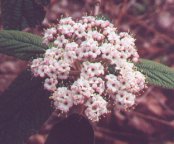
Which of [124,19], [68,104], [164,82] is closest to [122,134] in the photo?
[124,19]

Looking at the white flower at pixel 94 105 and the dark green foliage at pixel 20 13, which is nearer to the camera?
the white flower at pixel 94 105

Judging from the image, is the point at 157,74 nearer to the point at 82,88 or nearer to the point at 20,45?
the point at 82,88

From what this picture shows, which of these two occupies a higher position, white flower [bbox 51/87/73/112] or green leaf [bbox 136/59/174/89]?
green leaf [bbox 136/59/174/89]

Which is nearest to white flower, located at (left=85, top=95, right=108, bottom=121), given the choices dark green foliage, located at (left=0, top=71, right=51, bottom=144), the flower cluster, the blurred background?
the flower cluster

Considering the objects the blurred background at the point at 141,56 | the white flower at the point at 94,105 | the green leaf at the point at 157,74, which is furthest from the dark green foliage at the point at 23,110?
the blurred background at the point at 141,56

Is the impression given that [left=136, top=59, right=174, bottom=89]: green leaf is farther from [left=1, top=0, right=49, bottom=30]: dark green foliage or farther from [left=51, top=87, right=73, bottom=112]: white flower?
[left=1, top=0, right=49, bottom=30]: dark green foliage

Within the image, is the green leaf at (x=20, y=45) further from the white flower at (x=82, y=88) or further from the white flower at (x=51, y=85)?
the white flower at (x=82, y=88)
